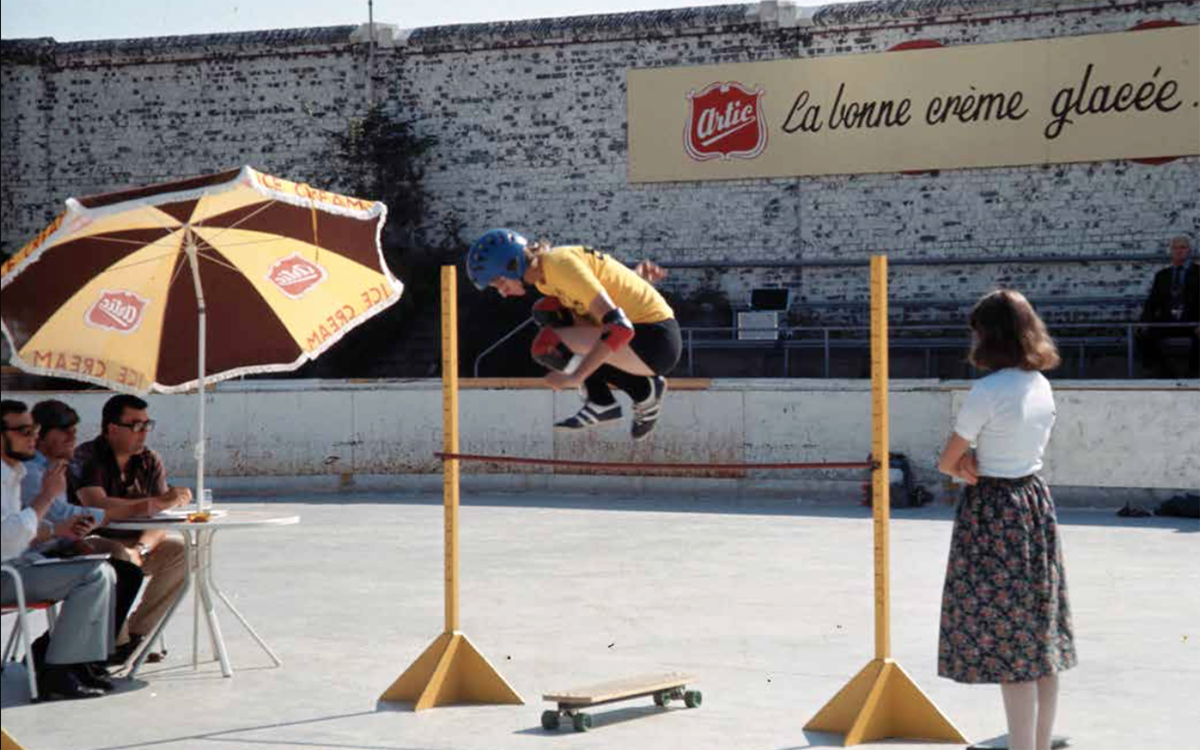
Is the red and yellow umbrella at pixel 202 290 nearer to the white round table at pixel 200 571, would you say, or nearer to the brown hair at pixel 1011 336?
the white round table at pixel 200 571

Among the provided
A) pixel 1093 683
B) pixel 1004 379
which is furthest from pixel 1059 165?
pixel 1004 379

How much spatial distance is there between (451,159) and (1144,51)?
9757 millimetres

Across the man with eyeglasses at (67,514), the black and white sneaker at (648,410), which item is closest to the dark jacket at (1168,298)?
the man with eyeglasses at (67,514)

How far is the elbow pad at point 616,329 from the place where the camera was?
557cm

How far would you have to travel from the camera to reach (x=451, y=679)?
8844mm

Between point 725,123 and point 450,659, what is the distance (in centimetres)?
1618

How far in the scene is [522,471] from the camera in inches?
787

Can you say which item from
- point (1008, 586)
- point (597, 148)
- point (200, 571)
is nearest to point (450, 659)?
point (200, 571)

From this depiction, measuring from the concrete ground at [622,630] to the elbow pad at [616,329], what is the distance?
281 cm

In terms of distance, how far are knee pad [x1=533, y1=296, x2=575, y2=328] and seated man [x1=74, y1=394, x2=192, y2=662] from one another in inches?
147

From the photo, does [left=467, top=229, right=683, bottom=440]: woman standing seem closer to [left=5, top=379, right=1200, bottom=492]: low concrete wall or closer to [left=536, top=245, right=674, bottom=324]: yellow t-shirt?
[left=536, top=245, right=674, bottom=324]: yellow t-shirt

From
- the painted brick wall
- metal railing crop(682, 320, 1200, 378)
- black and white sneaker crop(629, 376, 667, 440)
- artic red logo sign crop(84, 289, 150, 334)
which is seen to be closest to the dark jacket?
metal railing crop(682, 320, 1200, 378)

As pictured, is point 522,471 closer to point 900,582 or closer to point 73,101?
point 900,582

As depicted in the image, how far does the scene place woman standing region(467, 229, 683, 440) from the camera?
561 cm
